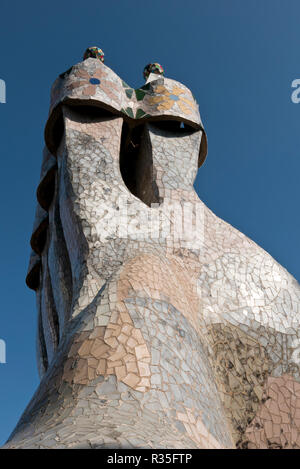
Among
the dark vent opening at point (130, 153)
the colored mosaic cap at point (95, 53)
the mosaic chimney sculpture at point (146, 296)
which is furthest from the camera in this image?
the colored mosaic cap at point (95, 53)

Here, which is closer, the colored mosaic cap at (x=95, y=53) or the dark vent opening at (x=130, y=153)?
the dark vent opening at (x=130, y=153)

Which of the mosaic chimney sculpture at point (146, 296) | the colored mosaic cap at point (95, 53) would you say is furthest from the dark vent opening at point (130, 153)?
the colored mosaic cap at point (95, 53)

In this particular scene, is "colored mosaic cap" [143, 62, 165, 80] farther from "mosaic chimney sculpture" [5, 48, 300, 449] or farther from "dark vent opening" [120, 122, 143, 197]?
"dark vent opening" [120, 122, 143, 197]

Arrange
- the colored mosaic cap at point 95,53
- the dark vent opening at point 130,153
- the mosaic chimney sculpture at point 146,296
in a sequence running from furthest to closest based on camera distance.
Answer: the colored mosaic cap at point 95,53 → the dark vent opening at point 130,153 → the mosaic chimney sculpture at point 146,296

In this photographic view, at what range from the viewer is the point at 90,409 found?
294 centimetres

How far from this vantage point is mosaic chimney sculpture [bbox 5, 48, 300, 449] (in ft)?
10.3

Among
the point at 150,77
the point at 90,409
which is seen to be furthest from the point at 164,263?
the point at 150,77

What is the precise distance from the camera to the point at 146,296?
12.6ft

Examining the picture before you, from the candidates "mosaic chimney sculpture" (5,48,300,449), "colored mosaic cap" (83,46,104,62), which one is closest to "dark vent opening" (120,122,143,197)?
"mosaic chimney sculpture" (5,48,300,449)

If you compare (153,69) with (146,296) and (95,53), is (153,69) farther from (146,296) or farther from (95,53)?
(146,296)

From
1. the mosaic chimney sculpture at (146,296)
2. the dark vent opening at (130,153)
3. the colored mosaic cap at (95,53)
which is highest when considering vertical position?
the colored mosaic cap at (95,53)

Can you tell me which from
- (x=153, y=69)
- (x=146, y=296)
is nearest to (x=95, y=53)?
(x=153, y=69)

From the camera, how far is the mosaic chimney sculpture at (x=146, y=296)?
3.13 metres

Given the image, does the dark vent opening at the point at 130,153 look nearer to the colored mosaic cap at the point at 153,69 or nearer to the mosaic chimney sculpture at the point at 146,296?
the mosaic chimney sculpture at the point at 146,296
